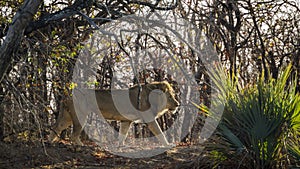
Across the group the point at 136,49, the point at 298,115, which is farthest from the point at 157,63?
the point at 298,115

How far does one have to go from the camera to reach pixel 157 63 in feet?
46.9

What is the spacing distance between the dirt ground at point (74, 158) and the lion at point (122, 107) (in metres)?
1.08

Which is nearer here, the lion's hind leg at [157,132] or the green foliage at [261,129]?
the green foliage at [261,129]

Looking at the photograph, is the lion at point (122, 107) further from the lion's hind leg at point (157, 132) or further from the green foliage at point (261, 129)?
the green foliage at point (261, 129)

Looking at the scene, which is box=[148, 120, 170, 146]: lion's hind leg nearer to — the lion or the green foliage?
the lion

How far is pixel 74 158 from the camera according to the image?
883 centimetres

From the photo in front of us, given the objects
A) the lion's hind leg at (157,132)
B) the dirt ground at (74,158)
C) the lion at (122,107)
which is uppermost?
the lion at (122,107)

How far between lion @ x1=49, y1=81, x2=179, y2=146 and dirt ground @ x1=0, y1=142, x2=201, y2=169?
108 cm

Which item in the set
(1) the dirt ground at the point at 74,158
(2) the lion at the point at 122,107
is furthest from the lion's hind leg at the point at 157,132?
(1) the dirt ground at the point at 74,158

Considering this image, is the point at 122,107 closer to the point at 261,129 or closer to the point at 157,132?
the point at 157,132

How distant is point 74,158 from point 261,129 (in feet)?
11.8

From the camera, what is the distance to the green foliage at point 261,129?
679 centimetres

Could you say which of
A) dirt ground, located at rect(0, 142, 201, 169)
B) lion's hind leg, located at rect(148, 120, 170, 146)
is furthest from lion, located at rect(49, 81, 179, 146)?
dirt ground, located at rect(0, 142, 201, 169)

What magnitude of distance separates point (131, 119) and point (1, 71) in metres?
5.23
